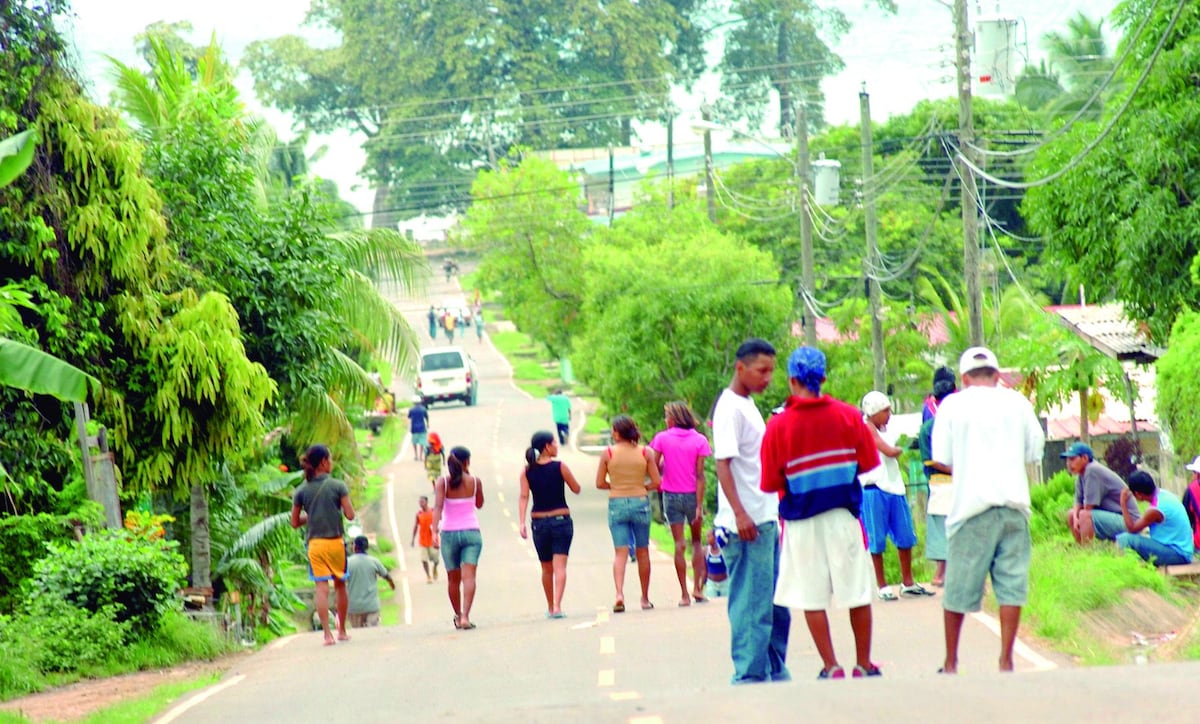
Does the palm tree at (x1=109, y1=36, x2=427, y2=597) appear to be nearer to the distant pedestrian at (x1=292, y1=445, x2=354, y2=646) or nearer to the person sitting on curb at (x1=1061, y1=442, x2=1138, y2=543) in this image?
the distant pedestrian at (x1=292, y1=445, x2=354, y2=646)

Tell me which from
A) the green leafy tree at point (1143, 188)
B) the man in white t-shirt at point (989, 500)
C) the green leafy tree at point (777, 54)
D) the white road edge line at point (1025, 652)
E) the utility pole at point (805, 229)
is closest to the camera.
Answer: the man in white t-shirt at point (989, 500)

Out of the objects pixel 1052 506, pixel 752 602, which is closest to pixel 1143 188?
pixel 1052 506

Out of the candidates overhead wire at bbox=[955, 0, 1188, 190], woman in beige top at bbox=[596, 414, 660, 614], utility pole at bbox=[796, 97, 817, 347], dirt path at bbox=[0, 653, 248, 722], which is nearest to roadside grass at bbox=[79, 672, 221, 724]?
dirt path at bbox=[0, 653, 248, 722]

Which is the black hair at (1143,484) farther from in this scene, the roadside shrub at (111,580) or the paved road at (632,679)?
the roadside shrub at (111,580)

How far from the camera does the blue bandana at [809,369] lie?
28.9 feet

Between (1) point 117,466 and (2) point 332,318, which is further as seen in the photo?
(2) point 332,318

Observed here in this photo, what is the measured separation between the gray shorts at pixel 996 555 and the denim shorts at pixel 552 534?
21.1 ft

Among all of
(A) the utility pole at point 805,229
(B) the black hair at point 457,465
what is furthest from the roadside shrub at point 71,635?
(A) the utility pole at point 805,229

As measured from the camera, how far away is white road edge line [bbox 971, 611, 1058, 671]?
1040 cm

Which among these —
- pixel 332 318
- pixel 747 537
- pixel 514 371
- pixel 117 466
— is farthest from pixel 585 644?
pixel 514 371

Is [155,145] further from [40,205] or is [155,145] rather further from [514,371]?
[514,371]

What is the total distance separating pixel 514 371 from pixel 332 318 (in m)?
45.9

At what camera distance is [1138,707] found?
738 cm

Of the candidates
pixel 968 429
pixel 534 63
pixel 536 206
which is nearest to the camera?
pixel 968 429
